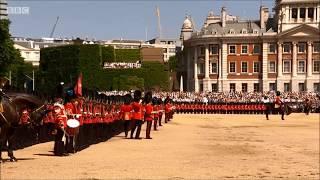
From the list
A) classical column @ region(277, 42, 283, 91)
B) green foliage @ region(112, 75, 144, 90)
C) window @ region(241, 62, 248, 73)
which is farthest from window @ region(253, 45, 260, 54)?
green foliage @ region(112, 75, 144, 90)

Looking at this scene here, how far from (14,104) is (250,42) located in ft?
359

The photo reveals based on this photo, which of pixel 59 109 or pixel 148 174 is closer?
pixel 148 174

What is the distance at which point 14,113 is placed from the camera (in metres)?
16.4

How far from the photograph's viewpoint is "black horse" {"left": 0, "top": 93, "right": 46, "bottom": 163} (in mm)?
16266

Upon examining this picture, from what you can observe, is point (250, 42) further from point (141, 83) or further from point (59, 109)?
point (59, 109)

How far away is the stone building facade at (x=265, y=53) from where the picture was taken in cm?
12094

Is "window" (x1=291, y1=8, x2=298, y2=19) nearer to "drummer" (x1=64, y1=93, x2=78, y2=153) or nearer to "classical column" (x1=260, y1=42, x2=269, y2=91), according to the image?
"classical column" (x1=260, y1=42, x2=269, y2=91)

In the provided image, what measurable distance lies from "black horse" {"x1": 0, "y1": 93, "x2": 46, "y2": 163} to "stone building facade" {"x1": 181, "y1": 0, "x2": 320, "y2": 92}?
10601 cm

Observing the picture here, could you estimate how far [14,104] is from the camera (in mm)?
16625

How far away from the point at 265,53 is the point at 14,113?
109370mm

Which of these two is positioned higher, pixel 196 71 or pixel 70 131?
pixel 196 71

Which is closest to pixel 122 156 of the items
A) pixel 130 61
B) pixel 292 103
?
pixel 292 103

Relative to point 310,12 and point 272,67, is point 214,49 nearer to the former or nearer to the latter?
point 272,67

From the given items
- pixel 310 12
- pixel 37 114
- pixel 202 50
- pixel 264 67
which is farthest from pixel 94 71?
pixel 37 114
